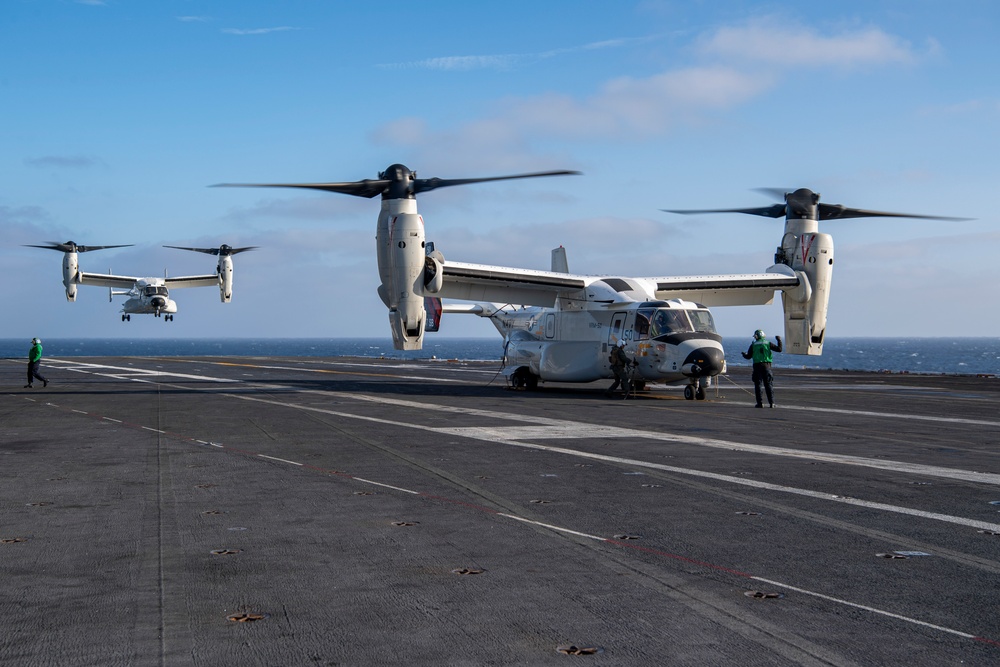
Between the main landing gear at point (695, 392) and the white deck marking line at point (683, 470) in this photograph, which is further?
the main landing gear at point (695, 392)

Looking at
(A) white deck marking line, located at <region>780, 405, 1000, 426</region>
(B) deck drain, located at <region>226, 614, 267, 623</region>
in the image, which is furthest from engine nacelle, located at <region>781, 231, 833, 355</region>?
(B) deck drain, located at <region>226, 614, 267, 623</region>

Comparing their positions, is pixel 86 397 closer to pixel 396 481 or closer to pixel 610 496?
pixel 396 481

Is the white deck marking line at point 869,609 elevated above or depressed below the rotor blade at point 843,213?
below

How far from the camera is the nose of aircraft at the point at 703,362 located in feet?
75.7

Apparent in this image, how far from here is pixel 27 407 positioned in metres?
22.1

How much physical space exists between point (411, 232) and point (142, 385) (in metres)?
13.1

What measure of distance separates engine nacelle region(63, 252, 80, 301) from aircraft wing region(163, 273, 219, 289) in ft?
25.3

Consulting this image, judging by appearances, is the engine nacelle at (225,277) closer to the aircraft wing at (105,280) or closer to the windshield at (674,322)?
the aircraft wing at (105,280)

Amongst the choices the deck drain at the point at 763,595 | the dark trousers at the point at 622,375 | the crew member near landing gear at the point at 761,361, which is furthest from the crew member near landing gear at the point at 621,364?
the deck drain at the point at 763,595

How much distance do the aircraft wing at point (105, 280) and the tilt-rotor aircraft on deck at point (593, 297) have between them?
5963 cm

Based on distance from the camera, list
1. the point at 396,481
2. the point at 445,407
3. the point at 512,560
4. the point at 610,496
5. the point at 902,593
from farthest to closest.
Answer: the point at 445,407 < the point at 396,481 < the point at 610,496 < the point at 512,560 < the point at 902,593

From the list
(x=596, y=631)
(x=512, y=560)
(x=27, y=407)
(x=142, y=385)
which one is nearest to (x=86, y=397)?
(x=27, y=407)

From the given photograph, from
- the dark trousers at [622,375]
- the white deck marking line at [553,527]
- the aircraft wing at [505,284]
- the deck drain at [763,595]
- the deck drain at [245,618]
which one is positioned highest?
the aircraft wing at [505,284]

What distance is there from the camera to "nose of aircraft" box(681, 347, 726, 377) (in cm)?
2308
